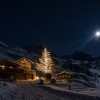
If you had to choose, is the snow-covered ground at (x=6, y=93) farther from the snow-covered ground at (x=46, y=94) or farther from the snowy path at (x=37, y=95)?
the snowy path at (x=37, y=95)

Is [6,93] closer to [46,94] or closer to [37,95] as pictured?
[37,95]

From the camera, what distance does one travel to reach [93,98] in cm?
2961

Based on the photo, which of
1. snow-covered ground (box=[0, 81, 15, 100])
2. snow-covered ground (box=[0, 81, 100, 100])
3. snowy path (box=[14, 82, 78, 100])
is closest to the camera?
snow-covered ground (box=[0, 81, 15, 100])

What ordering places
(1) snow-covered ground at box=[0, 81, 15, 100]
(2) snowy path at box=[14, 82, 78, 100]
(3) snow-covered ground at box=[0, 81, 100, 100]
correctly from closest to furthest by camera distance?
(1) snow-covered ground at box=[0, 81, 15, 100] → (3) snow-covered ground at box=[0, 81, 100, 100] → (2) snowy path at box=[14, 82, 78, 100]

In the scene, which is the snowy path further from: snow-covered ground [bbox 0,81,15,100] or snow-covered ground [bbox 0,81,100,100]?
snow-covered ground [bbox 0,81,15,100]

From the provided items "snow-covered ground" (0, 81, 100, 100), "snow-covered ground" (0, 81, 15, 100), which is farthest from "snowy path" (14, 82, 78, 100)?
"snow-covered ground" (0, 81, 15, 100)

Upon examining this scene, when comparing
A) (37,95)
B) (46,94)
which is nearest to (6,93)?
(37,95)

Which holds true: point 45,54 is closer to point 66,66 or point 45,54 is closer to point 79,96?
point 79,96

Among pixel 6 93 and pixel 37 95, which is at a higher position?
pixel 6 93

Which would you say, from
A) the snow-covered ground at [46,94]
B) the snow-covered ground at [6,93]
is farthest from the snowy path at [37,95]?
the snow-covered ground at [6,93]

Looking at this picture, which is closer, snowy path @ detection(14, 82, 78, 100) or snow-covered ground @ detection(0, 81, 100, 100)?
snow-covered ground @ detection(0, 81, 100, 100)

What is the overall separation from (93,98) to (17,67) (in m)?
62.3

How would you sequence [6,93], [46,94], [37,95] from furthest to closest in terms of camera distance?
[46,94] < [37,95] < [6,93]

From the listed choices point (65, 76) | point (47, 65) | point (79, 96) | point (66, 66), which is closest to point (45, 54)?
point (47, 65)
